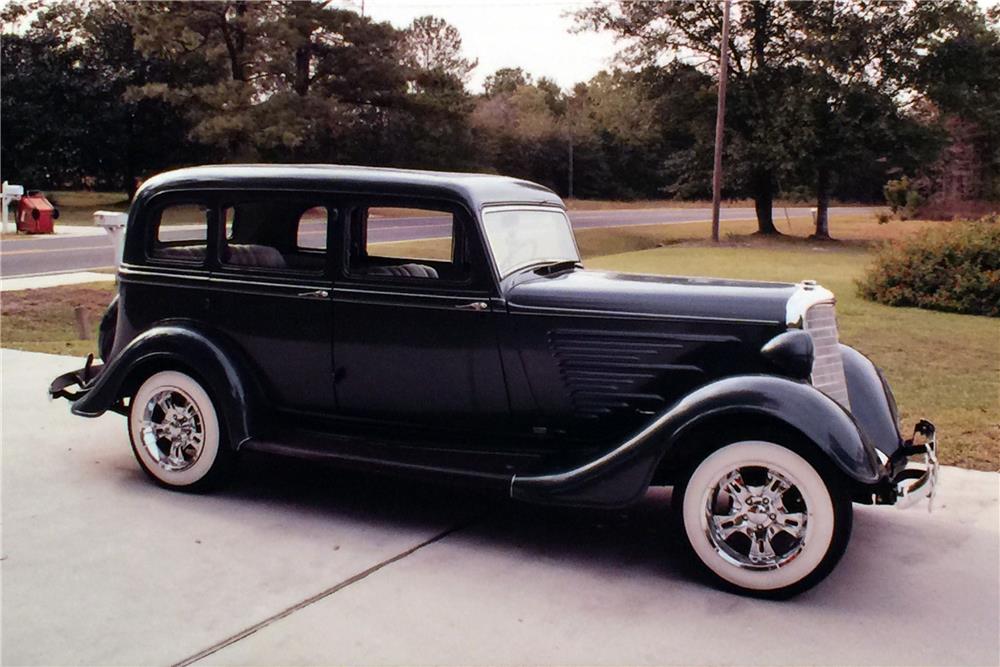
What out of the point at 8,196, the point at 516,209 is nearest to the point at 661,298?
the point at 516,209

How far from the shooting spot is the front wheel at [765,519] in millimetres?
3348

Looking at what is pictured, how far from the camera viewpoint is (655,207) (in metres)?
46.8

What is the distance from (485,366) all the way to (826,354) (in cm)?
154

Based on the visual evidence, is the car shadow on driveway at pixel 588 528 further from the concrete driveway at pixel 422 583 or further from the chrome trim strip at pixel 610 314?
the chrome trim strip at pixel 610 314

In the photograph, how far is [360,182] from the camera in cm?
427

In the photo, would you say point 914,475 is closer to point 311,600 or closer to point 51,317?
point 311,600

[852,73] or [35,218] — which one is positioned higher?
[852,73]

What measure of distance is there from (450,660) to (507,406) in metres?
1.36

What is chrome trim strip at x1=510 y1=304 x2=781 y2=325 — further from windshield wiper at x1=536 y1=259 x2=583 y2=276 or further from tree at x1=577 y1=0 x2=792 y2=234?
tree at x1=577 y1=0 x2=792 y2=234

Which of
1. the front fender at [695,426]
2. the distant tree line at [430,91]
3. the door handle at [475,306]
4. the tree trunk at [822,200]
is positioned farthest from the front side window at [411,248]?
the tree trunk at [822,200]

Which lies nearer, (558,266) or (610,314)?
(610,314)

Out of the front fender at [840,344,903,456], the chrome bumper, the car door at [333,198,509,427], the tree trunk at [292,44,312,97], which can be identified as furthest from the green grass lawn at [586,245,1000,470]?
the tree trunk at [292,44,312,97]

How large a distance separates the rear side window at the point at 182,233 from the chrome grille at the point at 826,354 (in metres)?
3.02

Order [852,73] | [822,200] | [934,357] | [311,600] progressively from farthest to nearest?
[822,200]
[852,73]
[934,357]
[311,600]
